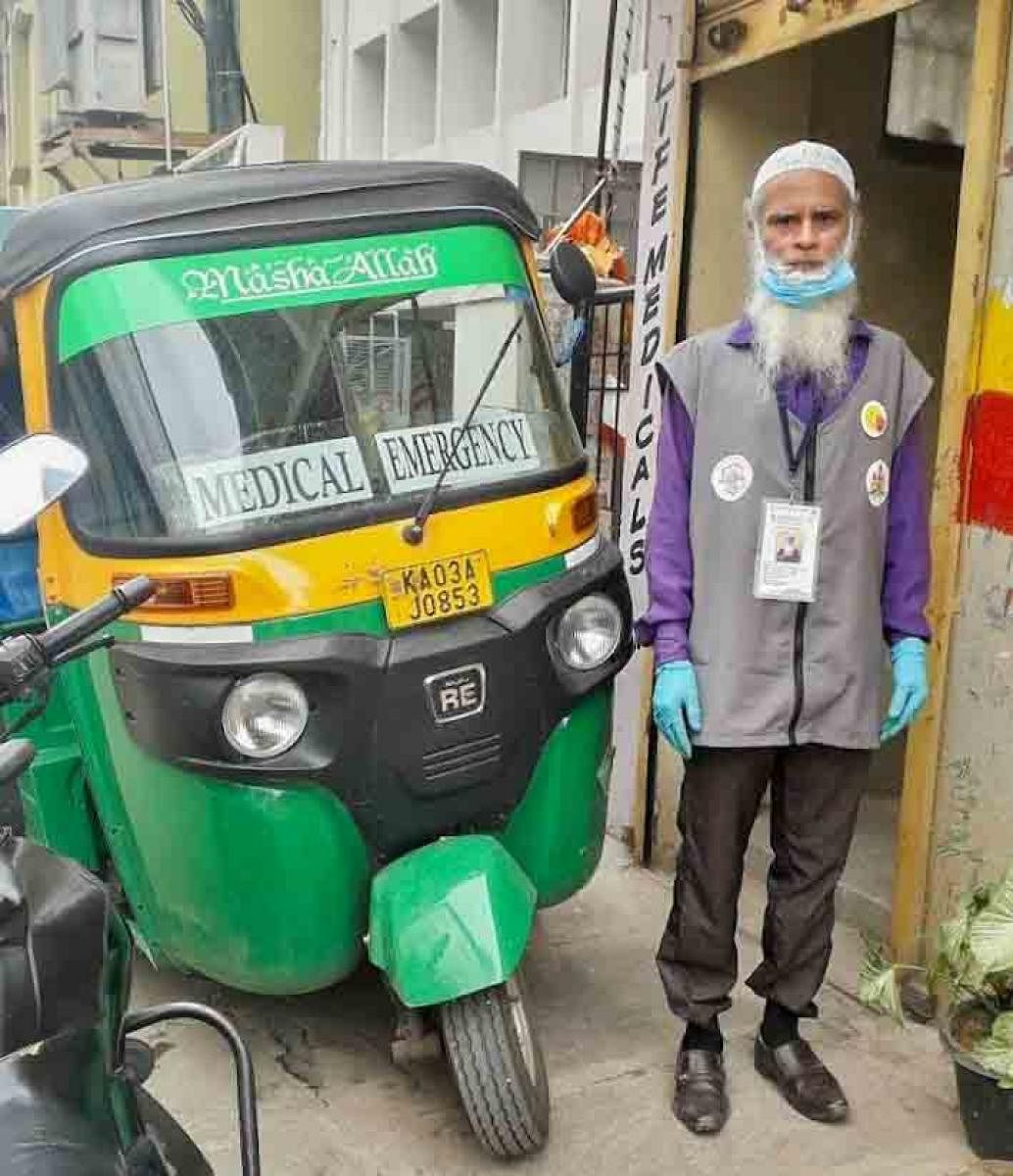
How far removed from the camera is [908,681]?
2.90 metres

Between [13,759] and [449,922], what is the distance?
1.27 metres

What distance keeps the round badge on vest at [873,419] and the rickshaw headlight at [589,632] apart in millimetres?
733

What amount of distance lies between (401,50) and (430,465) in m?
11.1

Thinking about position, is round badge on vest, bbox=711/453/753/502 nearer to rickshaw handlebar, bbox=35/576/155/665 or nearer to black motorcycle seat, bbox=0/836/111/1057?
rickshaw handlebar, bbox=35/576/155/665

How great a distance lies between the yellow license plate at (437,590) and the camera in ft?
9.44

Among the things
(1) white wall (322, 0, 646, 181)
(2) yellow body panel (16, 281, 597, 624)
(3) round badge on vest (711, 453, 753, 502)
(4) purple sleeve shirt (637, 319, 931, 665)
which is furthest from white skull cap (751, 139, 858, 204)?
(1) white wall (322, 0, 646, 181)

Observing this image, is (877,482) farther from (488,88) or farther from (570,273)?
(488,88)

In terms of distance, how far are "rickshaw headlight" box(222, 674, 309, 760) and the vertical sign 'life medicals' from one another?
1708mm

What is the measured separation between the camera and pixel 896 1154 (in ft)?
9.65

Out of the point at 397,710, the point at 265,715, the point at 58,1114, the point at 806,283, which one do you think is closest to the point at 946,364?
the point at 806,283

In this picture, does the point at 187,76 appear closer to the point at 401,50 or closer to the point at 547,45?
the point at 401,50

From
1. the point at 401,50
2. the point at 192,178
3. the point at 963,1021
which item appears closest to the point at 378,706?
the point at 192,178

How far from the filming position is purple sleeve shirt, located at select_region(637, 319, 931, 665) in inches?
114

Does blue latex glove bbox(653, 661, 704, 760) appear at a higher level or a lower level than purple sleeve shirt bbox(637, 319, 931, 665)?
lower
